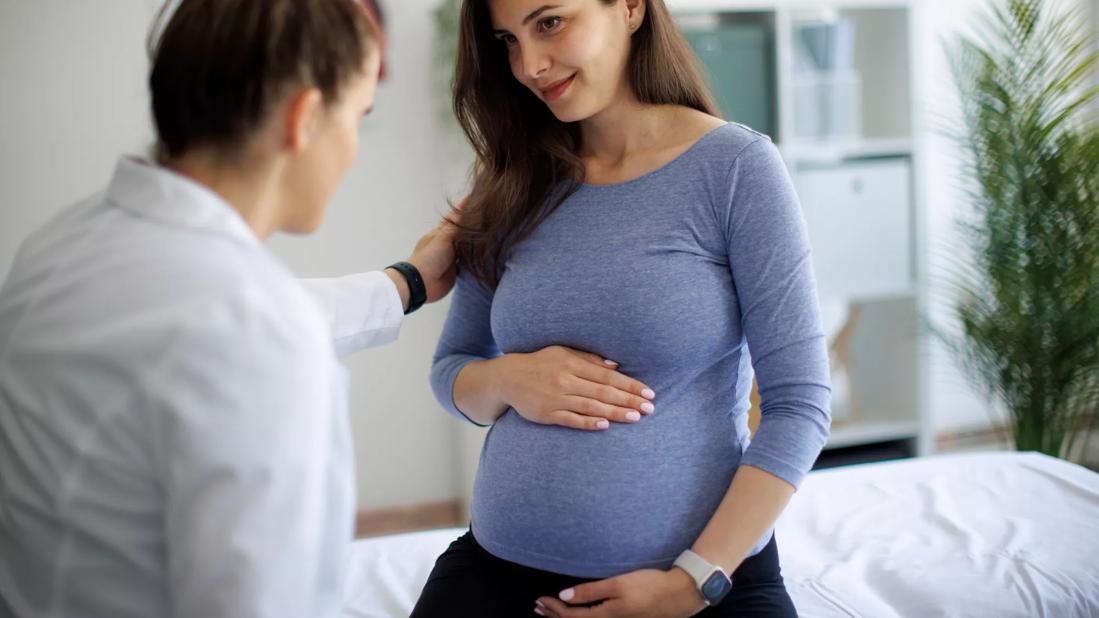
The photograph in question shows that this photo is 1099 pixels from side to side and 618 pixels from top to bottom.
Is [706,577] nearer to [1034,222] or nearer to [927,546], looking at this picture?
[927,546]

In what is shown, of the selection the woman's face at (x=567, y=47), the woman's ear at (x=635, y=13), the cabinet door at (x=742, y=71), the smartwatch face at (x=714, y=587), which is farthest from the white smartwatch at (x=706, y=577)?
the cabinet door at (x=742, y=71)

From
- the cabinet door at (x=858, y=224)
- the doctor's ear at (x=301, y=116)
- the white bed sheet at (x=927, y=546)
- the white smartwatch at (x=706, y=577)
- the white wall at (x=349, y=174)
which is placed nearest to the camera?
the doctor's ear at (x=301, y=116)

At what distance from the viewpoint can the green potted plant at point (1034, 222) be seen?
2.62 meters

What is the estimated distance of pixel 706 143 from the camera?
1250 mm

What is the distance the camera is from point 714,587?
110 centimetres

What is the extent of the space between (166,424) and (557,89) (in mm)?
779

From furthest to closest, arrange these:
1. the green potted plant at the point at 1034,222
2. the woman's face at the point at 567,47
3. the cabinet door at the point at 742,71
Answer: the cabinet door at the point at 742,71 < the green potted plant at the point at 1034,222 < the woman's face at the point at 567,47

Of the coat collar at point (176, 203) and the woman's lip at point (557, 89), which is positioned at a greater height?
the woman's lip at point (557, 89)

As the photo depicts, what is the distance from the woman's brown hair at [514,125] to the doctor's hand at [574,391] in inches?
8.0

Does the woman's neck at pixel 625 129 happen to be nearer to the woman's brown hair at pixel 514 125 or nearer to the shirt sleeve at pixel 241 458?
the woman's brown hair at pixel 514 125

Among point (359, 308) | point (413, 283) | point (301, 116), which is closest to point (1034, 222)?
point (413, 283)

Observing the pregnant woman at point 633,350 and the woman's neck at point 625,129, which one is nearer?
the pregnant woman at point 633,350

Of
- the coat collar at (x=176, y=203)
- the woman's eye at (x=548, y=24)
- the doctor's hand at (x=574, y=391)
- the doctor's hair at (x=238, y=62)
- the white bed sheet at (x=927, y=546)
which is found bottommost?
the white bed sheet at (x=927, y=546)

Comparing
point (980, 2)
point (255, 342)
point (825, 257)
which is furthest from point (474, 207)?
point (980, 2)
